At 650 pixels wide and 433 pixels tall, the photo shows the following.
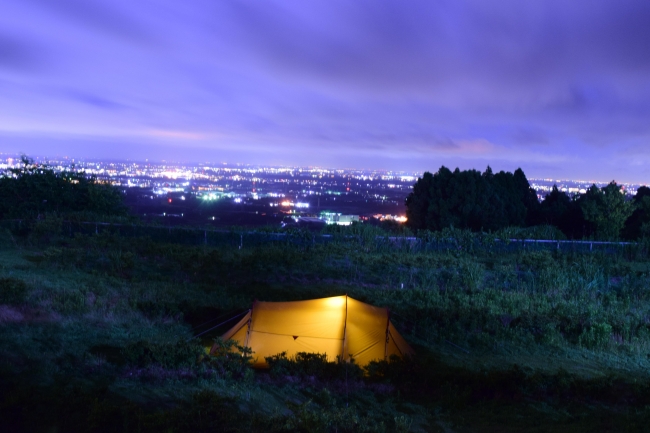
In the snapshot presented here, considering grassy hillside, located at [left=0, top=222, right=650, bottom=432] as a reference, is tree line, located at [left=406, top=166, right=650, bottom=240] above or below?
above

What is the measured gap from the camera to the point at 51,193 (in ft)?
107

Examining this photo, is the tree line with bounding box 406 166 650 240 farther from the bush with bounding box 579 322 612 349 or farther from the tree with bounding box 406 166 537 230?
the bush with bounding box 579 322 612 349

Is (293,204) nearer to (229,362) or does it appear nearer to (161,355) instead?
(229,362)

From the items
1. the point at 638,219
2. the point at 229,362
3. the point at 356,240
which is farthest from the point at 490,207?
the point at 229,362

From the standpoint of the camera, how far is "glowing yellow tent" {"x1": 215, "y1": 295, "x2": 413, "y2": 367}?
9.48 m

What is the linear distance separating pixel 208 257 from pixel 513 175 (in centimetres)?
3249

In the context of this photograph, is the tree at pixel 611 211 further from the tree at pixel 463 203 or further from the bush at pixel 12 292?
the bush at pixel 12 292

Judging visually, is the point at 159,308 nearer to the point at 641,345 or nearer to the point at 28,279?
the point at 28,279

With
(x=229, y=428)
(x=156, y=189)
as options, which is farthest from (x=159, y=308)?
(x=156, y=189)

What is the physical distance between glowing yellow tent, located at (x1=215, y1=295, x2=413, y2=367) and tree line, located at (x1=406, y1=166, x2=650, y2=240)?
87.1 feet

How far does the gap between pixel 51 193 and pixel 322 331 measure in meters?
28.6

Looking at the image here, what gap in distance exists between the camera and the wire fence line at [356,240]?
2259cm

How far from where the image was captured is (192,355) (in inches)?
316

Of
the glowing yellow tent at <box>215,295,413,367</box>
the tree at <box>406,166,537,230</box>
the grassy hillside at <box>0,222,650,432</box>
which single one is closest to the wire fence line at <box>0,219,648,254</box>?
the grassy hillside at <box>0,222,650,432</box>
